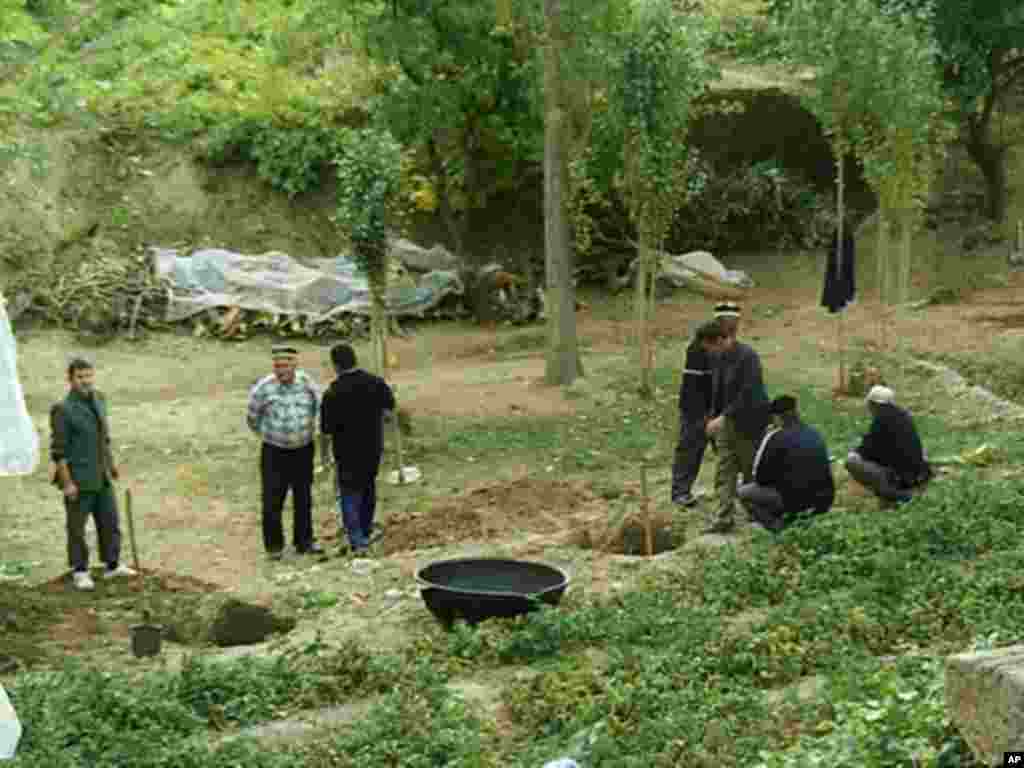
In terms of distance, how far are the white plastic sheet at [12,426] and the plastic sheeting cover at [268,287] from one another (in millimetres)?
18245

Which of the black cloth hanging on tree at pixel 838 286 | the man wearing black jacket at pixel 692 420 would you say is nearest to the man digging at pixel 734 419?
the man wearing black jacket at pixel 692 420

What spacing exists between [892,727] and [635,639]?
291cm

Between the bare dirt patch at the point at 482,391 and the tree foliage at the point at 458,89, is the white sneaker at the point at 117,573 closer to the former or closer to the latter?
the bare dirt patch at the point at 482,391

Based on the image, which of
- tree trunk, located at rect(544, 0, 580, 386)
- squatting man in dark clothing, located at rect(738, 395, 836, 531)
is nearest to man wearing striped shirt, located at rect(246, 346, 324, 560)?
squatting man in dark clothing, located at rect(738, 395, 836, 531)

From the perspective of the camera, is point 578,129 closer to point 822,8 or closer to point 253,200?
point 822,8

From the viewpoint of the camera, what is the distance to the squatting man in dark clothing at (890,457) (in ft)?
40.5

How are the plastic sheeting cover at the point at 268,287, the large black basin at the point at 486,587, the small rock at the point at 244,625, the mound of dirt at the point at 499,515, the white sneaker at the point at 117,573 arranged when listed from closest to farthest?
the large black basin at the point at 486,587 < the small rock at the point at 244,625 < the white sneaker at the point at 117,573 < the mound of dirt at the point at 499,515 < the plastic sheeting cover at the point at 268,287

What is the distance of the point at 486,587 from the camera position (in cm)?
1084

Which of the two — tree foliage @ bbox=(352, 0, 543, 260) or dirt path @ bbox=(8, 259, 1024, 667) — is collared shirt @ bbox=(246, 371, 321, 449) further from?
tree foliage @ bbox=(352, 0, 543, 260)

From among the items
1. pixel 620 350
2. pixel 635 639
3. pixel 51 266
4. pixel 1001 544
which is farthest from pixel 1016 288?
pixel 635 639

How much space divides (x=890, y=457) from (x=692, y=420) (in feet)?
5.51

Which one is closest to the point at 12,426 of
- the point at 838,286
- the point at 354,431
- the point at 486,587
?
the point at 486,587

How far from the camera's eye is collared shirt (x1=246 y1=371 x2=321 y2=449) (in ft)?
43.0

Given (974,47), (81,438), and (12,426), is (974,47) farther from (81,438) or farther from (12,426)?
(12,426)
